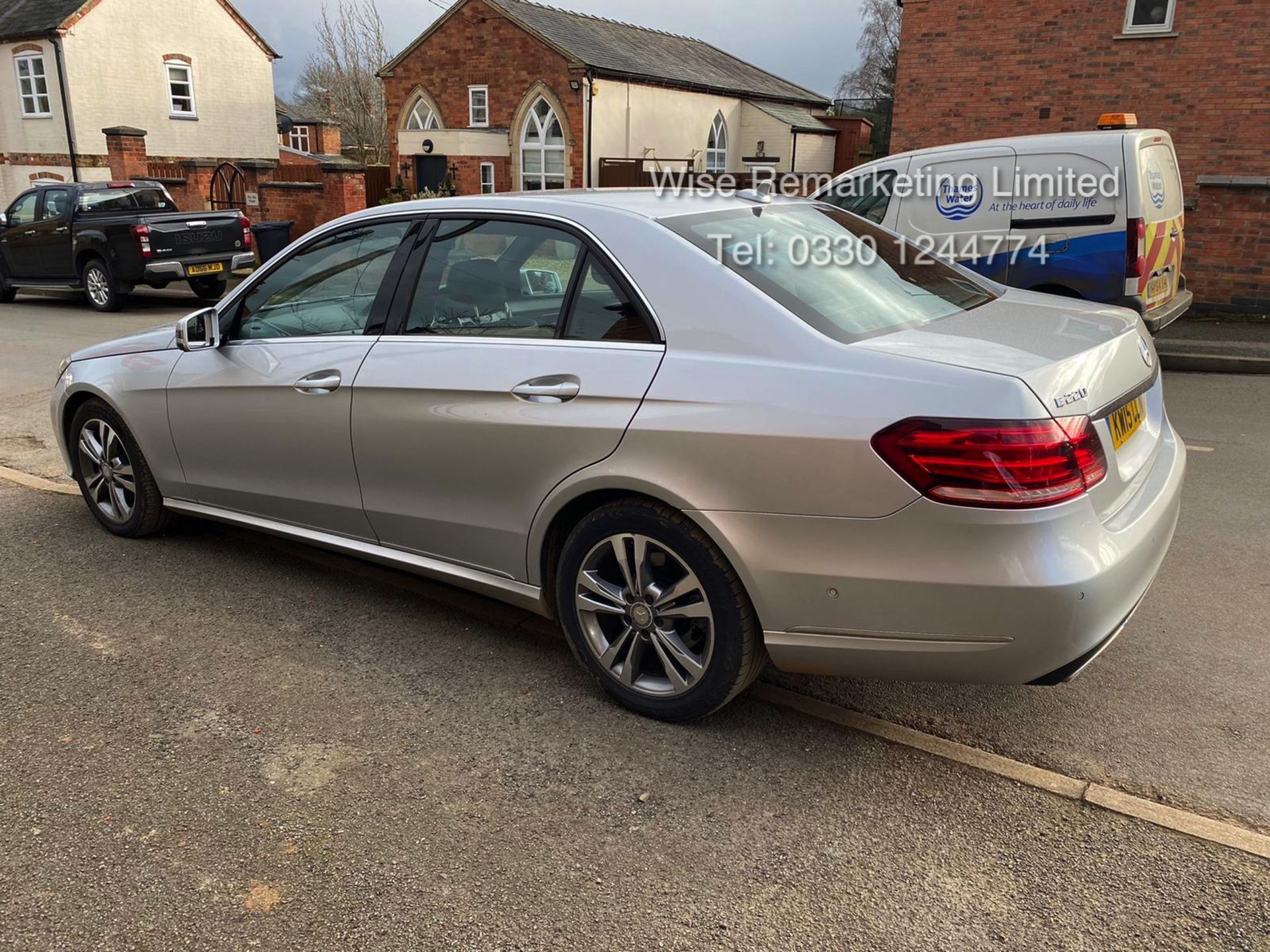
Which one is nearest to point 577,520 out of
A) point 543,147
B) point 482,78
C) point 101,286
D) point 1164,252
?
point 1164,252

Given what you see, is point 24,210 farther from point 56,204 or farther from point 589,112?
point 589,112

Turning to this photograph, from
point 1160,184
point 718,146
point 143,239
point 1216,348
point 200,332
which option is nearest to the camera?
point 200,332

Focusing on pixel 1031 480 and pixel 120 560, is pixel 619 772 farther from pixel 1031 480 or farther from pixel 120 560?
pixel 120 560

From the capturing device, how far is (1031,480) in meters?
2.51

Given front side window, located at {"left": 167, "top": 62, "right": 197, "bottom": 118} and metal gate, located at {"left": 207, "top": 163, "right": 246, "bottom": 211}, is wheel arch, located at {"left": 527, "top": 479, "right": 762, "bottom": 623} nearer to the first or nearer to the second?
metal gate, located at {"left": 207, "top": 163, "right": 246, "bottom": 211}

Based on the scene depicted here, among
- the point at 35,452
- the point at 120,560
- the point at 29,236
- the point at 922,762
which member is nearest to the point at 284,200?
the point at 29,236

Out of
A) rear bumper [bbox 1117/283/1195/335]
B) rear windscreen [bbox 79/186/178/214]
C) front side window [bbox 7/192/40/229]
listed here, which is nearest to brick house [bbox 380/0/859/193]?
rear windscreen [bbox 79/186/178/214]

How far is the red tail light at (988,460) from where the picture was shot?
2496 millimetres

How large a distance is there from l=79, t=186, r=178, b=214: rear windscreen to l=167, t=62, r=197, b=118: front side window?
19.9m

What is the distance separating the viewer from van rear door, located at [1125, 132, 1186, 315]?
758cm

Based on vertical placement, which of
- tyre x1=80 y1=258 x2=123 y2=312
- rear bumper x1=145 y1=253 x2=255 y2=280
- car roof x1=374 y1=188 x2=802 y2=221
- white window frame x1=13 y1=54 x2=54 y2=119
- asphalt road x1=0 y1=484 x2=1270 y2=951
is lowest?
asphalt road x1=0 y1=484 x2=1270 y2=951

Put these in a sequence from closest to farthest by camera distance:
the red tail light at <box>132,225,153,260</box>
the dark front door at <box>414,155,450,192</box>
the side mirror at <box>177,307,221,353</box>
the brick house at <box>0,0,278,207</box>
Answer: the side mirror at <box>177,307,221,353</box> → the red tail light at <box>132,225,153,260</box> → the brick house at <box>0,0,278,207</box> → the dark front door at <box>414,155,450,192</box>

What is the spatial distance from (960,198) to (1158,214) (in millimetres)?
1502

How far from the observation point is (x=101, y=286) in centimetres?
1471
